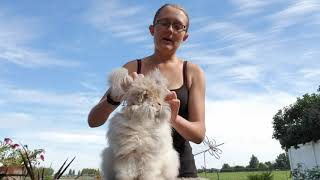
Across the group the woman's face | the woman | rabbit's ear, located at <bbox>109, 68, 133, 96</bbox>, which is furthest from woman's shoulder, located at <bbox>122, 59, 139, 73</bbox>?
rabbit's ear, located at <bbox>109, 68, 133, 96</bbox>

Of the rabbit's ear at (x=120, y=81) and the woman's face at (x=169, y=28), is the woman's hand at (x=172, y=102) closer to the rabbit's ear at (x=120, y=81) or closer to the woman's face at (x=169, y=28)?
the rabbit's ear at (x=120, y=81)

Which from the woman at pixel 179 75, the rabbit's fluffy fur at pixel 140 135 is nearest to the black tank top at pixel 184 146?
the woman at pixel 179 75

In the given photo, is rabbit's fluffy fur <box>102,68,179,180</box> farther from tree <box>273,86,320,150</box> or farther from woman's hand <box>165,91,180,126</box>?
tree <box>273,86,320,150</box>

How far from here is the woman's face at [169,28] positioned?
2.52 m

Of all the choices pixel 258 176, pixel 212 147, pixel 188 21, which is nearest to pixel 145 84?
pixel 188 21

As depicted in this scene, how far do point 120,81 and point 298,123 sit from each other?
38.5 m

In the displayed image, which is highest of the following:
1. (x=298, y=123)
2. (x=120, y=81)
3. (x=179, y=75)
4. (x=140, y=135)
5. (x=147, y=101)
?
(x=298, y=123)

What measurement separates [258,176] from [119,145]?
834 inches

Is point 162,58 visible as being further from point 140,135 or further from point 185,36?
point 140,135

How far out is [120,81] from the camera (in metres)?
2.05

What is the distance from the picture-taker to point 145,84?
1.99 meters

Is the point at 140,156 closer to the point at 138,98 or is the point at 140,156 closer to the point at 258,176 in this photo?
the point at 138,98

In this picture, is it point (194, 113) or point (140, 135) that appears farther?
point (194, 113)

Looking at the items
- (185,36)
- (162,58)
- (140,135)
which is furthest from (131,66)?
(140,135)
